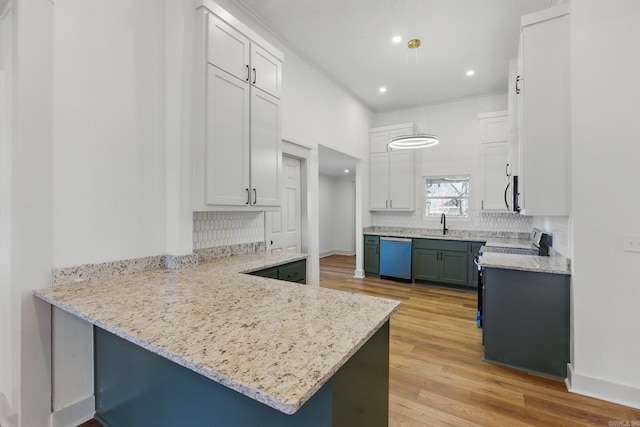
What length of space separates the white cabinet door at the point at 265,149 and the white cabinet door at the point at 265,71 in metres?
0.08

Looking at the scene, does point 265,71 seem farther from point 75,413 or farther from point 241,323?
point 75,413

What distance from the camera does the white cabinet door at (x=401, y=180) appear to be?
5.80m

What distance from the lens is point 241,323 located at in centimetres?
121

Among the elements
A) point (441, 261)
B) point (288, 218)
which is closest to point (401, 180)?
point (441, 261)

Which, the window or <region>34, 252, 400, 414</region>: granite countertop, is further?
the window

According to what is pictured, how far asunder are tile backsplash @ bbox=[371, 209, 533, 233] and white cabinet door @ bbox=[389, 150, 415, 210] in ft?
1.13

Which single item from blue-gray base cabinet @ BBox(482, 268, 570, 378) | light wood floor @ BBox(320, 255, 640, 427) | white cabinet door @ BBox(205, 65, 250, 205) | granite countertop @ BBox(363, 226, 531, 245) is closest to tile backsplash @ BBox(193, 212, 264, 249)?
white cabinet door @ BBox(205, 65, 250, 205)

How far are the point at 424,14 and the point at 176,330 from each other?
3.75 m

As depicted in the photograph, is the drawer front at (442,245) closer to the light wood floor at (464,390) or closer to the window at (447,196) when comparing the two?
the window at (447,196)

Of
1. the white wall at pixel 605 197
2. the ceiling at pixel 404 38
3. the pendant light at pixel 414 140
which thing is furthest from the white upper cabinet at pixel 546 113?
the pendant light at pixel 414 140

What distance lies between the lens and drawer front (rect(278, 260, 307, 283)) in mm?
2767

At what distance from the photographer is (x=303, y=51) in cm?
404

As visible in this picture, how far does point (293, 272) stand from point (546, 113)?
→ 8.44 feet

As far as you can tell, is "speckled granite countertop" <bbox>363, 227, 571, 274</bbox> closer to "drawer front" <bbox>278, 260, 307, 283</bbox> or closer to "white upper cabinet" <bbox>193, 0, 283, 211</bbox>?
"drawer front" <bbox>278, 260, 307, 283</bbox>
